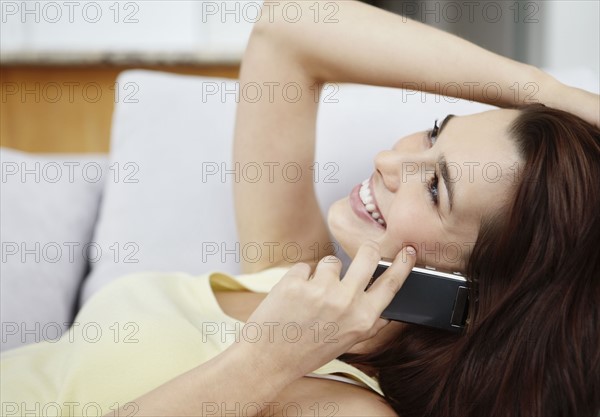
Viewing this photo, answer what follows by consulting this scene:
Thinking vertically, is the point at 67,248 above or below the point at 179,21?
below

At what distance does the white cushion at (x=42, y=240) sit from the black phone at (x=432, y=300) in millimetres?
697

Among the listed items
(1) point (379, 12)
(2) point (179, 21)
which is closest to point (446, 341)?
(1) point (379, 12)

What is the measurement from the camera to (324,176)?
143 cm

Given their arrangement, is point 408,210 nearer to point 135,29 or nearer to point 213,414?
point 213,414

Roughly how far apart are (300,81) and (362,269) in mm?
606

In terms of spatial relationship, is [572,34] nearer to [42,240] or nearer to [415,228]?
[415,228]

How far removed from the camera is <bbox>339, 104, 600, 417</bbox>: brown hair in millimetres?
865

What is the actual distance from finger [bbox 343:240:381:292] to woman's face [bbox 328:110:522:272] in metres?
0.18

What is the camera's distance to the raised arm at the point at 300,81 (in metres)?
1.26

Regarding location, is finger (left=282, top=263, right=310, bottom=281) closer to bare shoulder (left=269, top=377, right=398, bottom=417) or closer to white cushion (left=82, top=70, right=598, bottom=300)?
bare shoulder (left=269, top=377, right=398, bottom=417)

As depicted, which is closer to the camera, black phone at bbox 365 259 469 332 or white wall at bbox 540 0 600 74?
black phone at bbox 365 259 469 332

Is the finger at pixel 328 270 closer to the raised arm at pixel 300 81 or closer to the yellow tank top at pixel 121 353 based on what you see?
the yellow tank top at pixel 121 353

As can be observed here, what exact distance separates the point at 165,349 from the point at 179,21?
2.19 meters

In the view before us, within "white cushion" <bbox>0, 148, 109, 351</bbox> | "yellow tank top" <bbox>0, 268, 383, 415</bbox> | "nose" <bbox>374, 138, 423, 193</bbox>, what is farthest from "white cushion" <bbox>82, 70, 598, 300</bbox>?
"nose" <bbox>374, 138, 423, 193</bbox>
